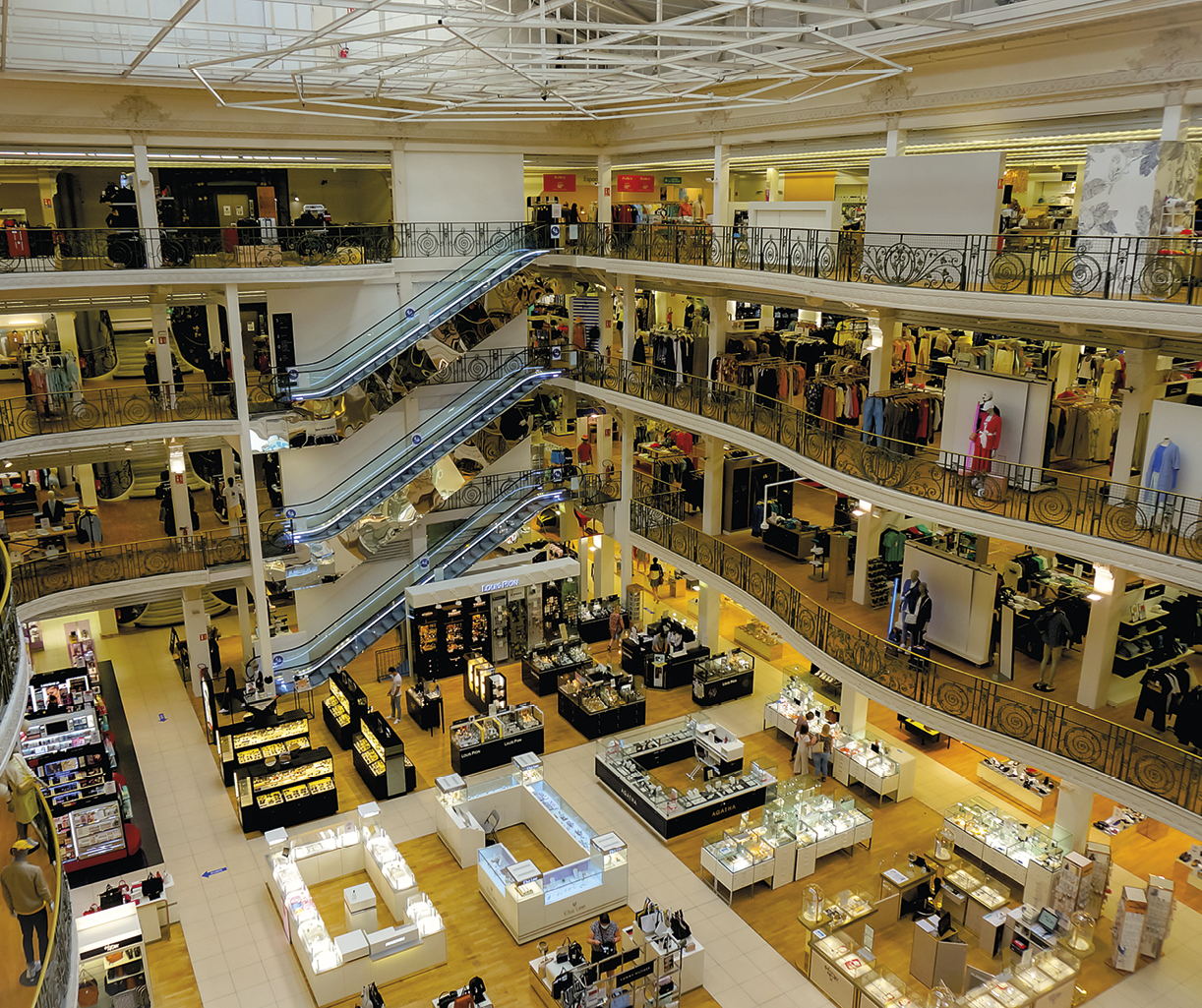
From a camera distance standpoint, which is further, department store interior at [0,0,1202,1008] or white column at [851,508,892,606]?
white column at [851,508,892,606]

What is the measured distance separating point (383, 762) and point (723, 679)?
690 centimetres

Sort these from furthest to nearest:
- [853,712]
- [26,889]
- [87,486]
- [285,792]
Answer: [87,486] → [853,712] → [285,792] → [26,889]

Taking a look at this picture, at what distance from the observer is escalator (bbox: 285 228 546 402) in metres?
18.3

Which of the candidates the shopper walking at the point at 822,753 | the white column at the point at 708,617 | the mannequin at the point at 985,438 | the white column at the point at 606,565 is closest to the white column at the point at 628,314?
the white column at the point at 606,565

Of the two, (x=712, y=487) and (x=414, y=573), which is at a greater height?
(x=712, y=487)

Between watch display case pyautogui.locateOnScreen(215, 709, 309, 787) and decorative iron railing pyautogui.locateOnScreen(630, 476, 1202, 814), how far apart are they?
8.15 metres

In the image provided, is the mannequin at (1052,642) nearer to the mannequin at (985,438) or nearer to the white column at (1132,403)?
the white column at (1132,403)

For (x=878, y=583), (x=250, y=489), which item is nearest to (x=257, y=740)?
(x=250, y=489)

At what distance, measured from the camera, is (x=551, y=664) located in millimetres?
19672

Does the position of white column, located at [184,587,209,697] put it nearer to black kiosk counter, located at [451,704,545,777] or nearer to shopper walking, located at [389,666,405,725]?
shopper walking, located at [389,666,405,725]

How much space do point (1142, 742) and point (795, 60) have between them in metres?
10.1

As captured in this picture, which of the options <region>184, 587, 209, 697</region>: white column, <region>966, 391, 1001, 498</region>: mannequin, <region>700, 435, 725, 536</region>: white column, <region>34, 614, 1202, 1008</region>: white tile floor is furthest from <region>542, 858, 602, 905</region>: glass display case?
<region>184, 587, 209, 697</region>: white column

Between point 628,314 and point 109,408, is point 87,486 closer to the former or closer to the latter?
point 109,408

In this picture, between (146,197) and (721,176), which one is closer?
(146,197)
